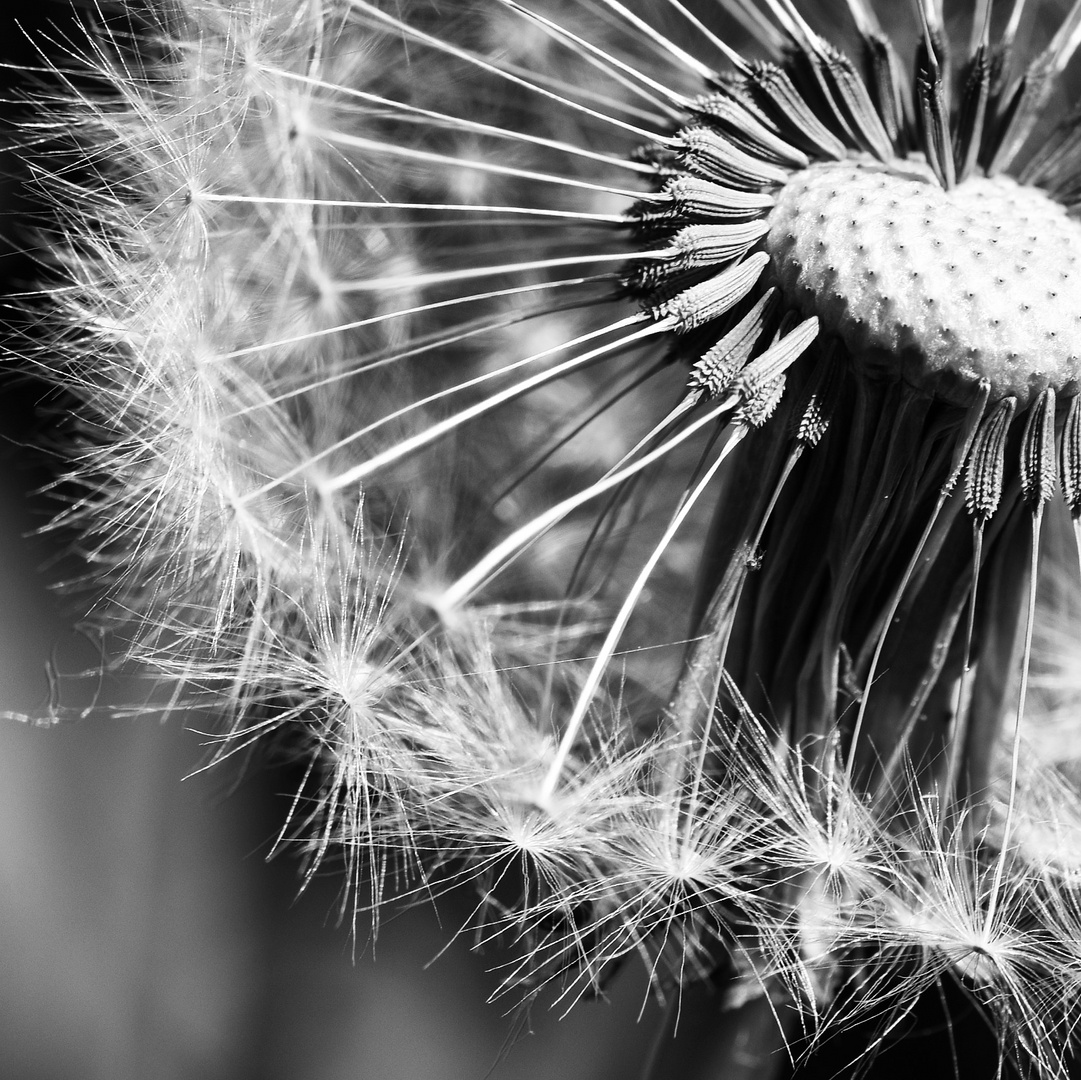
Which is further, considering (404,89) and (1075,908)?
(404,89)

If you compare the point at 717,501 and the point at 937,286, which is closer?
the point at 937,286

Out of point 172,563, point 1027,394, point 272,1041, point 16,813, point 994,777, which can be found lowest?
point 272,1041

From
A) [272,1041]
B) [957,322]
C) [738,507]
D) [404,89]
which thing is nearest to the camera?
[957,322]

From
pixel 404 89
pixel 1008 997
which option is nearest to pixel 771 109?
pixel 404 89

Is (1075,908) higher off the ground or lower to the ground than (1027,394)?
lower

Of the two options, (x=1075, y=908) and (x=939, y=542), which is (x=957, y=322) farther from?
(x=1075, y=908)

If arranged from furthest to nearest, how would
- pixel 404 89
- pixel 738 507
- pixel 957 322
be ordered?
1. pixel 404 89
2. pixel 738 507
3. pixel 957 322

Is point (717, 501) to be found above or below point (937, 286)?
below

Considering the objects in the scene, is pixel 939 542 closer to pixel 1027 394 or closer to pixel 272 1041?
pixel 1027 394
